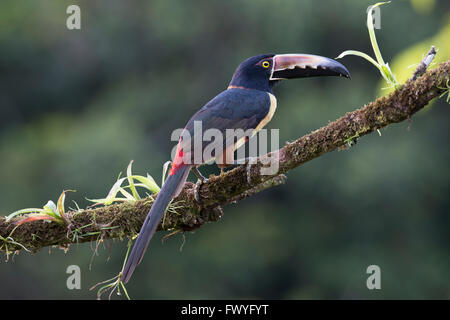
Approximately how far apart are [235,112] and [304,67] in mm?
577

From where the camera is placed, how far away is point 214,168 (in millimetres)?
11070

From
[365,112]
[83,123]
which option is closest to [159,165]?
[83,123]

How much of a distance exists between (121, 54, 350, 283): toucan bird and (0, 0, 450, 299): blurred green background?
6816 millimetres

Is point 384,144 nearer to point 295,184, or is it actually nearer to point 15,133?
point 295,184

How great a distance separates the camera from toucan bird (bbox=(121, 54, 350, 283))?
10.1 feet

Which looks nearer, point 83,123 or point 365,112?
point 365,112

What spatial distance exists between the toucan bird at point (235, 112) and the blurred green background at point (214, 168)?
6816mm

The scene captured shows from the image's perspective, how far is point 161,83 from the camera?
44.9 feet

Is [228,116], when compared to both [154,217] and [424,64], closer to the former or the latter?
[154,217]

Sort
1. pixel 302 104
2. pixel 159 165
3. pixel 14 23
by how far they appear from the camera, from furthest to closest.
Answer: pixel 14 23 < pixel 302 104 < pixel 159 165

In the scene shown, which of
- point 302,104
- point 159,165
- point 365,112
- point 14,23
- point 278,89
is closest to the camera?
point 365,112

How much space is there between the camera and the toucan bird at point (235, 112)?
3.08 meters

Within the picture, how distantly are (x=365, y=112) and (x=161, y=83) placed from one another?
11.1 meters

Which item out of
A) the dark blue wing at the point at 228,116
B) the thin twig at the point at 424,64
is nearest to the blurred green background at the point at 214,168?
the dark blue wing at the point at 228,116
